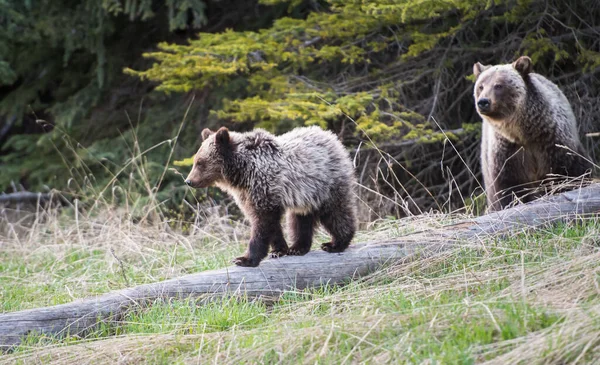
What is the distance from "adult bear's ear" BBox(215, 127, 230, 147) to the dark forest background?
1.50 m

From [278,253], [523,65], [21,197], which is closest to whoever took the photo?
[278,253]

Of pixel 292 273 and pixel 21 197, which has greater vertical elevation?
pixel 292 273

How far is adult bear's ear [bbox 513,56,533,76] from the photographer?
263 inches

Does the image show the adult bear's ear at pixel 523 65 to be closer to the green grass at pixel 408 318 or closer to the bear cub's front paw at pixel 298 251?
the green grass at pixel 408 318

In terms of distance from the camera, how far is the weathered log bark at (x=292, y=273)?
4852 mm

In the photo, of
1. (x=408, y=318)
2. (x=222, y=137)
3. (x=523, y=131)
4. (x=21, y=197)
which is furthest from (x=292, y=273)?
(x=21, y=197)

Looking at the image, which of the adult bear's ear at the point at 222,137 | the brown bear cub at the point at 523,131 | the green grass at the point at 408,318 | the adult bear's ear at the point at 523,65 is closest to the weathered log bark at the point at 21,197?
the green grass at the point at 408,318

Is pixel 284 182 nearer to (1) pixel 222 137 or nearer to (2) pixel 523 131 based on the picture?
(1) pixel 222 137

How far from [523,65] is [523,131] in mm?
584

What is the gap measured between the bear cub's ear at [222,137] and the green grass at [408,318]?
1.30m

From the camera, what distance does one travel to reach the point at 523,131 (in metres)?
6.77

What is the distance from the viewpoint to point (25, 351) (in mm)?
4504

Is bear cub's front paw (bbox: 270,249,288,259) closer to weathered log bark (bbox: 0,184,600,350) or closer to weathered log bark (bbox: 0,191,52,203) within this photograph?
weathered log bark (bbox: 0,184,600,350)

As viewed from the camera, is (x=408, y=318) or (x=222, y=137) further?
(x=222, y=137)
